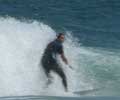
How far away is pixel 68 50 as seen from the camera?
18.8 m

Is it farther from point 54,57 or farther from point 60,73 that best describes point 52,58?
point 60,73

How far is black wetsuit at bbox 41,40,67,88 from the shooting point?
12.9m

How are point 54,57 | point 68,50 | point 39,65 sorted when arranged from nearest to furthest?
point 54,57
point 39,65
point 68,50

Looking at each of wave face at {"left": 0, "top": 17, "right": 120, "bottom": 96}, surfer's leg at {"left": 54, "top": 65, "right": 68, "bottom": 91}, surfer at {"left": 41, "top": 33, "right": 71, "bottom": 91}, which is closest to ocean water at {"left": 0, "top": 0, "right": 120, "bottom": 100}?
wave face at {"left": 0, "top": 17, "right": 120, "bottom": 96}

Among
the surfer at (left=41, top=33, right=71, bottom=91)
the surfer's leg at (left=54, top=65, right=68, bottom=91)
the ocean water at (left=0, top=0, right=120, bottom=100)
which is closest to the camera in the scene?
the surfer at (left=41, top=33, right=71, bottom=91)

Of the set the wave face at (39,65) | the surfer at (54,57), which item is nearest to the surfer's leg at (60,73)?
the surfer at (54,57)

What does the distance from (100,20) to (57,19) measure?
206 cm

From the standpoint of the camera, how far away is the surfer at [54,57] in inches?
507

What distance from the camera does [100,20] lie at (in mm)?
27219

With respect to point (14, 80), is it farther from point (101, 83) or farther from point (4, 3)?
point (4, 3)

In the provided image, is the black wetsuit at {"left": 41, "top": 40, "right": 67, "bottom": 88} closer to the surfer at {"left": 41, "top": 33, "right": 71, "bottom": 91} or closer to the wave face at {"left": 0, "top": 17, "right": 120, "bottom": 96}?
the surfer at {"left": 41, "top": 33, "right": 71, "bottom": 91}

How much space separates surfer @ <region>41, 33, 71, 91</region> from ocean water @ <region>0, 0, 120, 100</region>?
0.34 meters

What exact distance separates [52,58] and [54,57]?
0.08 meters

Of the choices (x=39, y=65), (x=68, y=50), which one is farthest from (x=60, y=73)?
(x=68, y=50)
